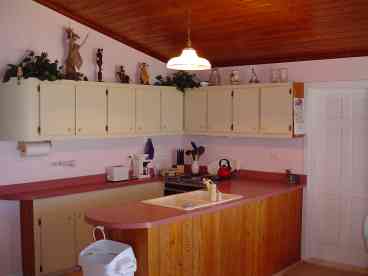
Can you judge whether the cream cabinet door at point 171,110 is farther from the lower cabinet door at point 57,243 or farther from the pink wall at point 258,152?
the lower cabinet door at point 57,243

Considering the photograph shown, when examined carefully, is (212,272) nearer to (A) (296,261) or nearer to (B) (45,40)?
(A) (296,261)

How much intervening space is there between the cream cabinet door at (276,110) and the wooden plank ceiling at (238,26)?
48 centimetres

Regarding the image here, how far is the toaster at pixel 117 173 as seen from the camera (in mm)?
5516

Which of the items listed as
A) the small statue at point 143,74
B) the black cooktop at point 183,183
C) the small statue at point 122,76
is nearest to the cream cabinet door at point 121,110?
the small statue at point 122,76

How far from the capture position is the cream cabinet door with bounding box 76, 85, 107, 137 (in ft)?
16.2

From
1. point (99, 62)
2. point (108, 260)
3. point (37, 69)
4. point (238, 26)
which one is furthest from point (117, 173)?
point (108, 260)

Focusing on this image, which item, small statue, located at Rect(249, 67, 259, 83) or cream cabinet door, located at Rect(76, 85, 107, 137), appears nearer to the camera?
cream cabinet door, located at Rect(76, 85, 107, 137)

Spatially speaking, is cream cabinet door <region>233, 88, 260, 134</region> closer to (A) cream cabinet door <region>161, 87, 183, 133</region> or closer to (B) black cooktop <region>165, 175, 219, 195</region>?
(B) black cooktop <region>165, 175, 219, 195</region>

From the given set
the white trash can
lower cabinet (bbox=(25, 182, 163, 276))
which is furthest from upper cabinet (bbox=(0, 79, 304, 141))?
the white trash can

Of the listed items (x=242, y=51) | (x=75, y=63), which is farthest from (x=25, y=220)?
(x=242, y=51)

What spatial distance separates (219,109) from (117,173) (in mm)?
1481

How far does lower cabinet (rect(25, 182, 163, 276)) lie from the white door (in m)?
2.44

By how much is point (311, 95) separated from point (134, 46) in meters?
2.28

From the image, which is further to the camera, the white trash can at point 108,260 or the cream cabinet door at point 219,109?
the cream cabinet door at point 219,109
